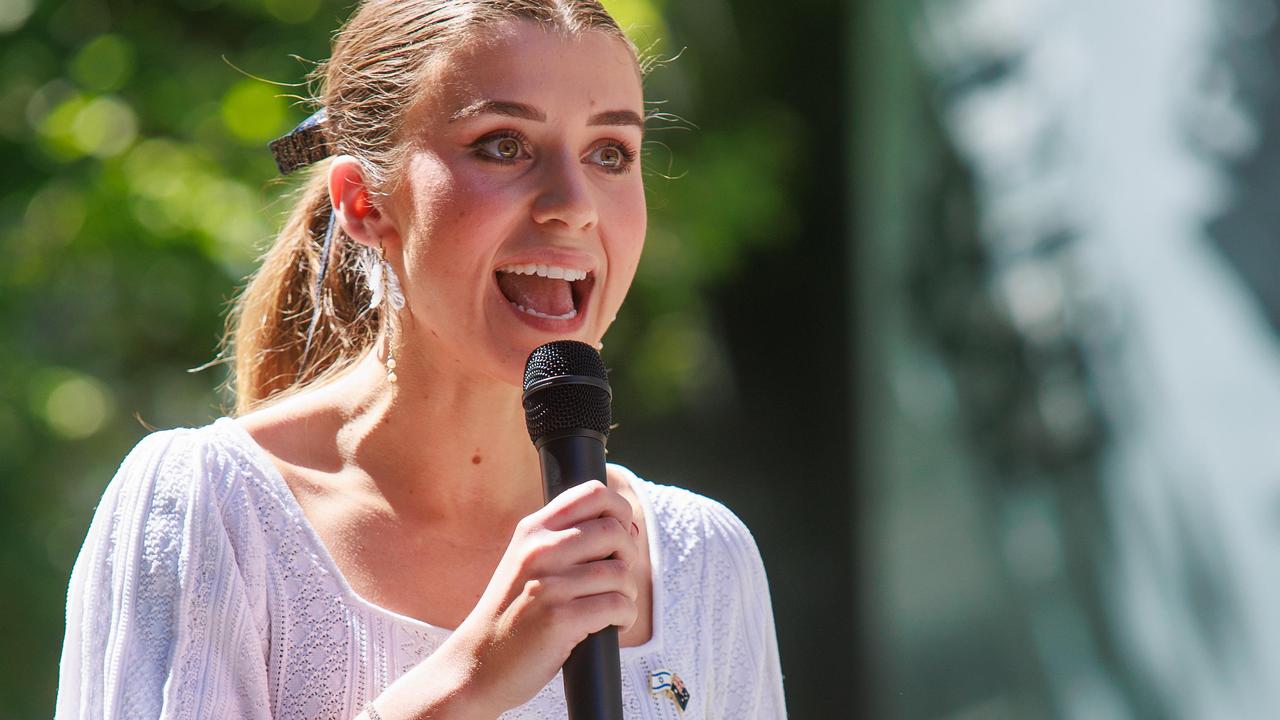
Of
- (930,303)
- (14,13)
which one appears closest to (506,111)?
(14,13)

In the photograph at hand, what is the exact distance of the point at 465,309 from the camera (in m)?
1.94

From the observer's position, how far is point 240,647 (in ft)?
6.15

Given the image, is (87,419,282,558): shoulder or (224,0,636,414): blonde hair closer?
(87,419,282,558): shoulder

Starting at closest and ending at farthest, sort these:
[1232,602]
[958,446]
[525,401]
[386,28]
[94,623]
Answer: [525,401]
[94,623]
[386,28]
[1232,602]
[958,446]

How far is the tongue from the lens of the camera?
1932 mm

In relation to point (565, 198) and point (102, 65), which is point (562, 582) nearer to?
point (565, 198)

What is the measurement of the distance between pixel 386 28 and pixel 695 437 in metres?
4.52

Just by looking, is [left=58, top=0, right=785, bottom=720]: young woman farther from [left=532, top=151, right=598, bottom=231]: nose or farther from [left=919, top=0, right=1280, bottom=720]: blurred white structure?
[left=919, top=0, right=1280, bottom=720]: blurred white structure

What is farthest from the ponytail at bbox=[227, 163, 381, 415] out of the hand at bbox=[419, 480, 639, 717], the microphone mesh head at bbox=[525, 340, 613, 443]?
the hand at bbox=[419, 480, 639, 717]

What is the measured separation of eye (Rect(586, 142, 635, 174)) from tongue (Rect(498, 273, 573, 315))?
7.1 inches

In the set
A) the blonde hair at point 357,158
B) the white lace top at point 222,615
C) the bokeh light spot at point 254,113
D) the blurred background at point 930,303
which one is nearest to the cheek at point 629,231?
the blonde hair at point 357,158

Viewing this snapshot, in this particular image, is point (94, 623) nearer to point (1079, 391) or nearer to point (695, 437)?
point (1079, 391)

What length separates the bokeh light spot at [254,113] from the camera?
4.65 metres

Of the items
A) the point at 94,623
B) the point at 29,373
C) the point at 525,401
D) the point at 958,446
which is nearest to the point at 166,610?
the point at 94,623
